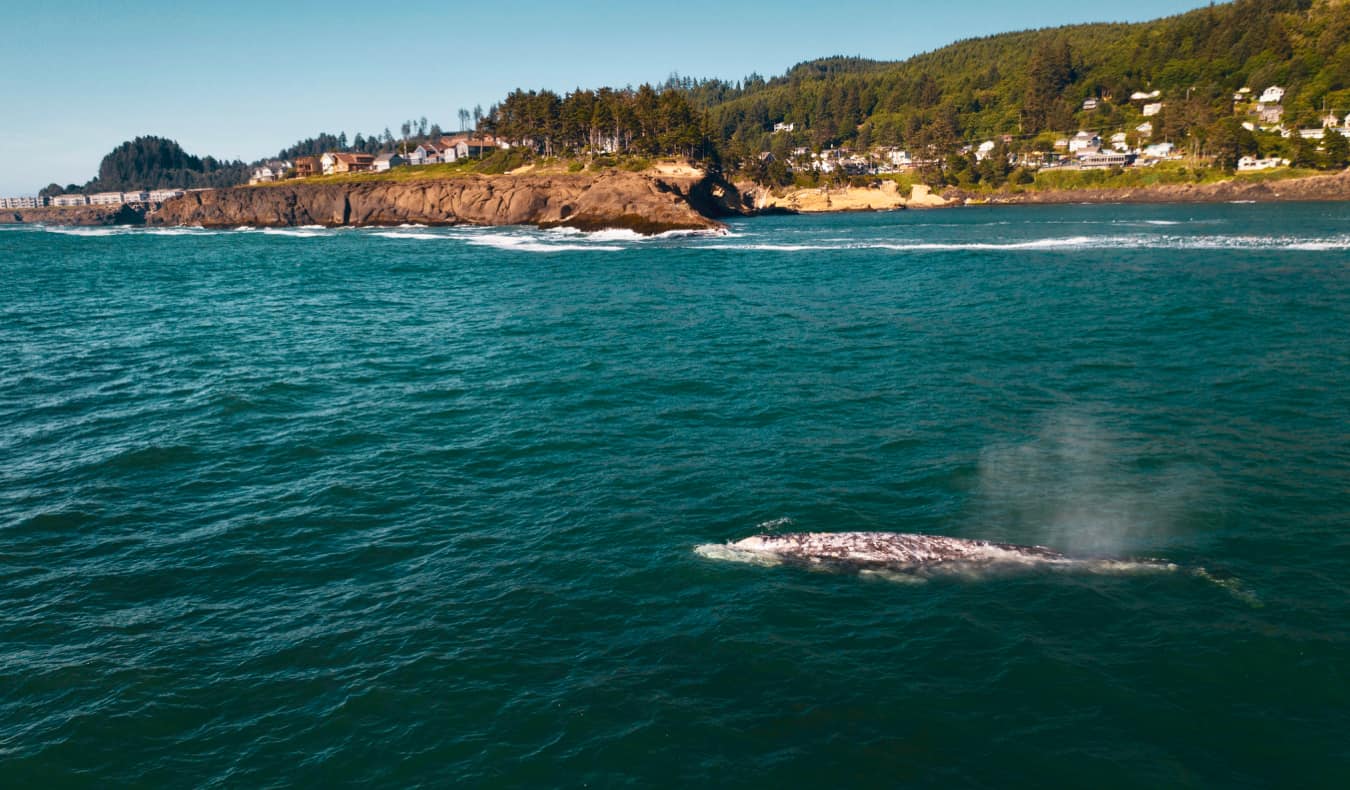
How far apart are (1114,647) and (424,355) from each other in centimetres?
4066

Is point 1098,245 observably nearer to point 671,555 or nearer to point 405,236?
point 671,555

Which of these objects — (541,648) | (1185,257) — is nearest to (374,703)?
(541,648)

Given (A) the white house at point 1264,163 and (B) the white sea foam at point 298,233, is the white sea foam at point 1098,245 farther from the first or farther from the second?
(A) the white house at point 1264,163

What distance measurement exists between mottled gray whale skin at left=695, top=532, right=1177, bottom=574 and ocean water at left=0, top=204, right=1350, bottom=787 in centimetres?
66

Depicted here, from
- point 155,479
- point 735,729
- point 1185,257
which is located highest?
point 1185,257

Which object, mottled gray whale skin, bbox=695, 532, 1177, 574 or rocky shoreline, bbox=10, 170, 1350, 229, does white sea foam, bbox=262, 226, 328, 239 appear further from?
mottled gray whale skin, bbox=695, 532, 1177, 574

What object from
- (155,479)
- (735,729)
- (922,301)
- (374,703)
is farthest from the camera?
(922,301)

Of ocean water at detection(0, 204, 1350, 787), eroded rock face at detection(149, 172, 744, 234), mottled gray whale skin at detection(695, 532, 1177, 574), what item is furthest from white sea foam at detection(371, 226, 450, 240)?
mottled gray whale skin at detection(695, 532, 1177, 574)

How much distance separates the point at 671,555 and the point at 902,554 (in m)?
6.54

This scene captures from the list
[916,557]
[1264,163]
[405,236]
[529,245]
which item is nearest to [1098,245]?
[529,245]

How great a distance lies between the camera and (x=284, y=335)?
56.0 metres

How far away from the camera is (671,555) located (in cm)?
2245

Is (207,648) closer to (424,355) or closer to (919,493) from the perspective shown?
(919,493)

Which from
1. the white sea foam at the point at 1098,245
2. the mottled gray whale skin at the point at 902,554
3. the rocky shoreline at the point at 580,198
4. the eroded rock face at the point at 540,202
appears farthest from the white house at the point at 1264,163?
the mottled gray whale skin at the point at 902,554
